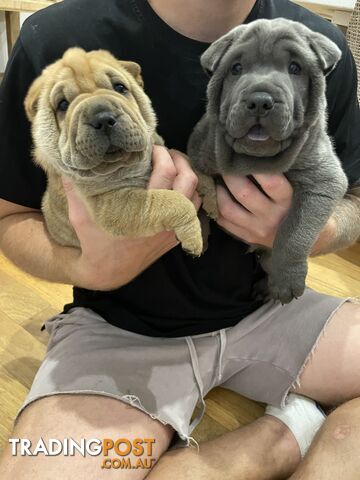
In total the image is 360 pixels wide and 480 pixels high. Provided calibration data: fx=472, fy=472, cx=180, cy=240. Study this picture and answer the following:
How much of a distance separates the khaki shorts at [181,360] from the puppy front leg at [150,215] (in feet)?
1.72

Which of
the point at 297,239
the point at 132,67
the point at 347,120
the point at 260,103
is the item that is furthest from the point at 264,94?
the point at 347,120

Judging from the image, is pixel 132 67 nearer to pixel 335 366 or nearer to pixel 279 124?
pixel 279 124

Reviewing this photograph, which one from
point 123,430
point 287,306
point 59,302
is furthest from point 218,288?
point 59,302

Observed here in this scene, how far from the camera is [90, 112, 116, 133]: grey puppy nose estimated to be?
3.15 ft

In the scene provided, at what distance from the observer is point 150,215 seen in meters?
1.10

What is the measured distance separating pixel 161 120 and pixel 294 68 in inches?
15.6

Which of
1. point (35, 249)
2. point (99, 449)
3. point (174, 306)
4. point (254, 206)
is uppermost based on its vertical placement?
point (254, 206)

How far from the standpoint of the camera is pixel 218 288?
1574 mm

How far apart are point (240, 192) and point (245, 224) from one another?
95 mm

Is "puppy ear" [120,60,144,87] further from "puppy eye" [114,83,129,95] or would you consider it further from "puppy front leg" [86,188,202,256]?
"puppy front leg" [86,188,202,256]

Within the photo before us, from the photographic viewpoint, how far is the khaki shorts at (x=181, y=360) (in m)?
1.42

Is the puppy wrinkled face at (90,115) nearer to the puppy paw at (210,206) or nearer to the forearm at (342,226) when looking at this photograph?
the puppy paw at (210,206)

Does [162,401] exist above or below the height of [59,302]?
above

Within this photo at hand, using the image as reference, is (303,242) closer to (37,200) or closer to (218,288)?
(218,288)
